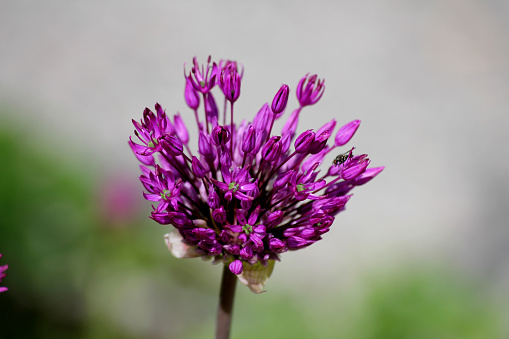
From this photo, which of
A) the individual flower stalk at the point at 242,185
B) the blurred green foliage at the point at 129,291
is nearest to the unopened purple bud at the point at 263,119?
the individual flower stalk at the point at 242,185

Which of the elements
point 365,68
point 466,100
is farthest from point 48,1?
point 466,100

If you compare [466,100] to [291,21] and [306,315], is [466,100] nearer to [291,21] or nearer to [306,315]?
[291,21]

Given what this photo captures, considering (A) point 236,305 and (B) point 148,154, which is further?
(A) point 236,305

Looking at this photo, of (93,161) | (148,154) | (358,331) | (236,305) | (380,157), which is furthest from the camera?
(380,157)

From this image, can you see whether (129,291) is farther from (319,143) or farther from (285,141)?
(319,143)

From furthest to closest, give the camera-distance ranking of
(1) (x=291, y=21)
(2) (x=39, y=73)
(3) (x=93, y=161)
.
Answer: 1. (1) (x=291, y=21)
2. (2) (x=39, y=73)
3. (3) (x=93, y=161)

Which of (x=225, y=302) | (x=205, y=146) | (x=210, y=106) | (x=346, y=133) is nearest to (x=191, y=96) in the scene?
(x=210, y=106)

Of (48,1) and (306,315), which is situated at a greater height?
(48,1)
